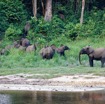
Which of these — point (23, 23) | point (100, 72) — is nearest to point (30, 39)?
point (23, 23)

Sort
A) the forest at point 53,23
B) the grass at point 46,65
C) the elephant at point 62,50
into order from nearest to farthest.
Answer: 1. the grass at point 46,65
2. the elephant at point 62,50
3. the forest at point 53,23

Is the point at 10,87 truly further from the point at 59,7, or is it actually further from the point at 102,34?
the point at 59,7

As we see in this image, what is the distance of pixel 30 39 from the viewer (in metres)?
34.5

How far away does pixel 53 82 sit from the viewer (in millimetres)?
20938

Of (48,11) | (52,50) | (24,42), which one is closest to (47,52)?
(52,50)

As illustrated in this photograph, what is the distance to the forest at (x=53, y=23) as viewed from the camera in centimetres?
3339

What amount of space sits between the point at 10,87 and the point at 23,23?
1763 centimetres

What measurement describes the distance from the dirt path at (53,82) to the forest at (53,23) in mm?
7691

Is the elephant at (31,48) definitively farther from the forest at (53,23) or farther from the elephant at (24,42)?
the elephant at (24,42)

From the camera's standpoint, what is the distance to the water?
1582 centimetres

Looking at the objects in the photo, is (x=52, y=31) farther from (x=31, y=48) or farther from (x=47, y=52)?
(x=47, y=52)

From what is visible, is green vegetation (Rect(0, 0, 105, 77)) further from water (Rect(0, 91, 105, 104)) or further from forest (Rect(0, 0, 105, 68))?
water (Rect(0, 91, 105, 104))

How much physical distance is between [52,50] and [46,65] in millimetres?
2738

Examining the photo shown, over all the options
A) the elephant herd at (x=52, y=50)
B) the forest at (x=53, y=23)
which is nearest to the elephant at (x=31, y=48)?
the elephant herd at (x=52, y=50)
